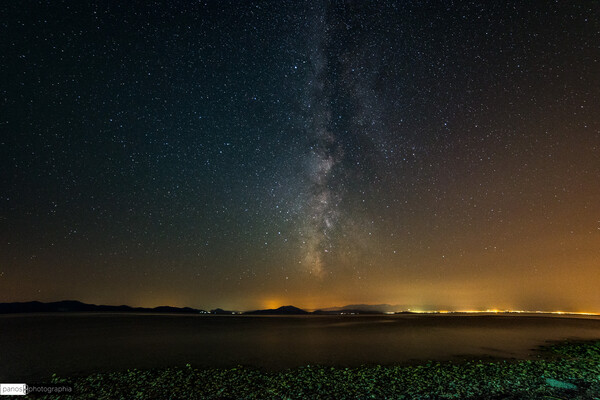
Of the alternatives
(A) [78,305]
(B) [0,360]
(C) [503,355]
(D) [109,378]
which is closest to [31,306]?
(A) [78,305]

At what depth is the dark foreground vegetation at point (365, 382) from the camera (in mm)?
9555

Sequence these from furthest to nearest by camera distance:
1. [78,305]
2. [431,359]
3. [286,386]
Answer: [78,305] < [431,359] < [286,386]

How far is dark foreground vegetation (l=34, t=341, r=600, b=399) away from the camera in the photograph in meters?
9.55

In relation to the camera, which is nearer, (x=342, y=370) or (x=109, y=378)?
(x=109, y=378)

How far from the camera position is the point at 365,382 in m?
11.0

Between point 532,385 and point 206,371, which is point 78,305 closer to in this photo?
point 206,371

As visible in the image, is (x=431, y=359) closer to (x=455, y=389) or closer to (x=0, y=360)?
(x=455, y=389)

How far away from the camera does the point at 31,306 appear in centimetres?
13012

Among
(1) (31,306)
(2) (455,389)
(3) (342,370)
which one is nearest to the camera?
(2) (455,389)

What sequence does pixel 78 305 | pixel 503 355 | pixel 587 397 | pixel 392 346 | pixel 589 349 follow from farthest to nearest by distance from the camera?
pixel 78 305 < pixel 392 346 < pixel 589 349 < pixel 503 355 < pixel 587 397

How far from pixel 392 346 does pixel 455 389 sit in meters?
11.8

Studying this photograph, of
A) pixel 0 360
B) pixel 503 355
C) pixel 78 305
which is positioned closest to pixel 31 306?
pixel 78 305

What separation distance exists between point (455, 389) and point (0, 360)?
21141mm

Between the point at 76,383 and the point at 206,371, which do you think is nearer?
the point at 76,383
